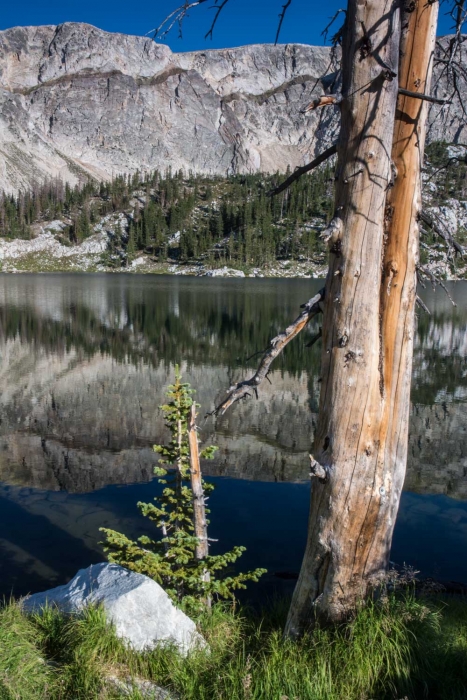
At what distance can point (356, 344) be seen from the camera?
435 centimetres

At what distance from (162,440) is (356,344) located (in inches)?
575

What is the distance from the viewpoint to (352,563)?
15.1 ft

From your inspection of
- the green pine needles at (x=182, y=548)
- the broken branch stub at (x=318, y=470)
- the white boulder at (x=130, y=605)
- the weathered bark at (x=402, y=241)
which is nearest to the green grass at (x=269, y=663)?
the white boulder at (x=130, y=605)

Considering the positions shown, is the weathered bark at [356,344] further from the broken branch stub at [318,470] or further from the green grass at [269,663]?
the green grass at [269,663]

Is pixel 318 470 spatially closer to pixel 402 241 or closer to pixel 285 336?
pixel 285 336

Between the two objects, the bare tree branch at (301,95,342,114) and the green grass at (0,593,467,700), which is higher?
the bare tree branch at (301,95,342,114)

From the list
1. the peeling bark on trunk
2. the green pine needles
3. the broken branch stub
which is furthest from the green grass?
the green pine needles

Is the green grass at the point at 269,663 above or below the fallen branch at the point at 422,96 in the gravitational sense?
below

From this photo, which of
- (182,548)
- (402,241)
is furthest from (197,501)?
(402,241)

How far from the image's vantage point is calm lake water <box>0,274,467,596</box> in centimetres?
1128

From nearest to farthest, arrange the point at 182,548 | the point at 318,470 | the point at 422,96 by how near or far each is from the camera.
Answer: the point at 422,96 → the point at 318,470 → the point at 182,548

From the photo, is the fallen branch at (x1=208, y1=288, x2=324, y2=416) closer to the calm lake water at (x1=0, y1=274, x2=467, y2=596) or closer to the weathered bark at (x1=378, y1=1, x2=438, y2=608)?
the weathered bark at (x1=378, y1=1, x2=438, y2=608)

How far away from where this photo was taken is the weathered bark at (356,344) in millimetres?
4176

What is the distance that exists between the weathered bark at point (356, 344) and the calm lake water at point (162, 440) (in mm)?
5408
